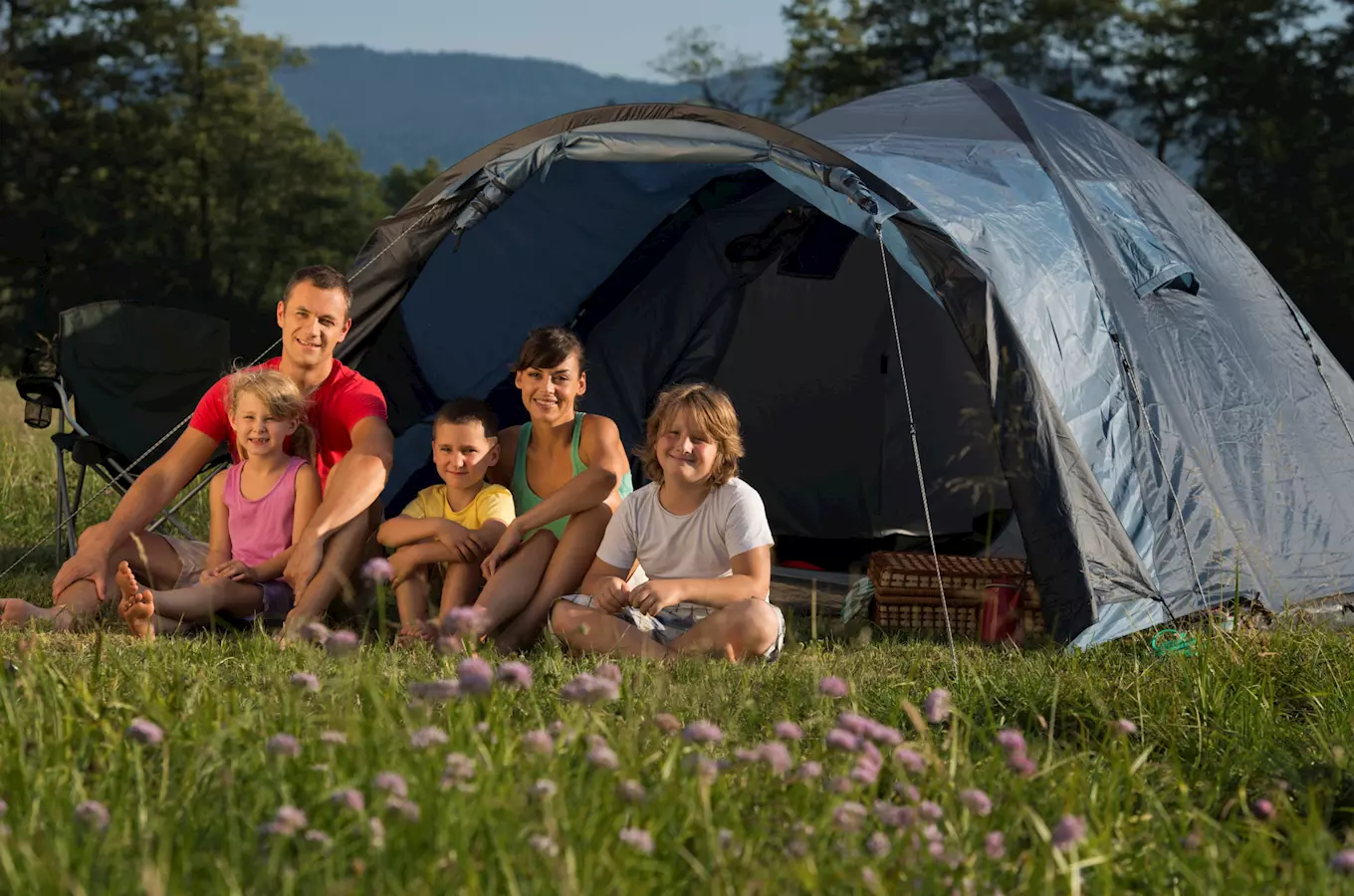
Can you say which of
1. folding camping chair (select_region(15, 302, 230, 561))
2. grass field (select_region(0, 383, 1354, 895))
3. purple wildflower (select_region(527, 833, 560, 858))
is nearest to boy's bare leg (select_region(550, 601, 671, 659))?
grass field (select_region(0, 383, 1354, 895))

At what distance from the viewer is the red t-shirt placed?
14.6 ft

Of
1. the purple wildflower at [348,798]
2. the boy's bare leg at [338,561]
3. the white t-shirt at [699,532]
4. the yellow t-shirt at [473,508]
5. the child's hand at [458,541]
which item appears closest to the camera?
the purple wildflower at [348,798]

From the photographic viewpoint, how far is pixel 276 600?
4273mm

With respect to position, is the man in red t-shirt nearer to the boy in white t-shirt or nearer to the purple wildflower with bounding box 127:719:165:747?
the boy in white t-shirt

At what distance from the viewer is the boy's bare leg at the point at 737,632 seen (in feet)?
12.3

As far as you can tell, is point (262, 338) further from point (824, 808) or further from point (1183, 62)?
point (1183, 62)

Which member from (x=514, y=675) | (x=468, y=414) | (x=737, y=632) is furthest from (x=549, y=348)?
(x=514, y=675)

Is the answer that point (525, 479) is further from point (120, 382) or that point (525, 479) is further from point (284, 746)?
point (284, 746)

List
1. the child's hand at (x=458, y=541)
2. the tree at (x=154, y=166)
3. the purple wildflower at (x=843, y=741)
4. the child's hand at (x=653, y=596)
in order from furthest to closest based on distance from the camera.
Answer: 1. the tree at (x=154, y=166)
2. the child's hand at (x=458, y=541)
3. the child's hand at (x=653, y=596)
4. the purple wildflower at (x=843, y=741)

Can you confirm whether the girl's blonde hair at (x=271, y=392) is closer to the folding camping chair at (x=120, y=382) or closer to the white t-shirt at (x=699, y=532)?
the folding camping chair at (x=120, y=382)

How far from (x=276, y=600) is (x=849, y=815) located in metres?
2.72

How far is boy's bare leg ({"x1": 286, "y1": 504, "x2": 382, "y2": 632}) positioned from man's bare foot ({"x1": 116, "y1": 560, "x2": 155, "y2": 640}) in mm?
341

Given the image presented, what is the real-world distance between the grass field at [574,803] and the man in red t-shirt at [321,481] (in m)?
1.19

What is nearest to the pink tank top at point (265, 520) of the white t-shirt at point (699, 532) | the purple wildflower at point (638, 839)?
the white t-shirt at point (699, 532)
